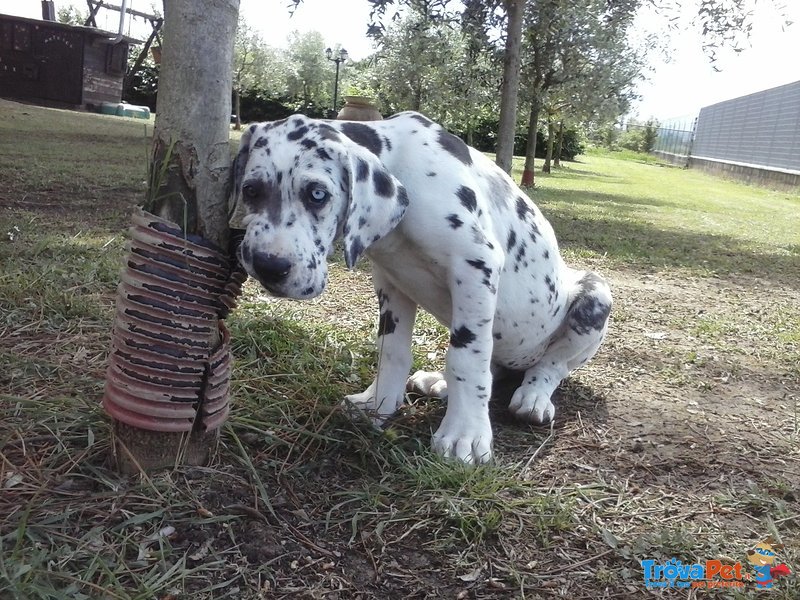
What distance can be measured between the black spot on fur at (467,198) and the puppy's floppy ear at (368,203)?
272 millimetres

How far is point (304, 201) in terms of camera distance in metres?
2.33

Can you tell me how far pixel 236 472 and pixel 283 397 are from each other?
0.65 metres

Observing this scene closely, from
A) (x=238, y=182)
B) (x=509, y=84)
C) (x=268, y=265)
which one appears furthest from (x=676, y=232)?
(x=268, y=265)

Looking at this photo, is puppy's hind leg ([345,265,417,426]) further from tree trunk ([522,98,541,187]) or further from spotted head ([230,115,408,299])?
tree trunk ([522,98,541,187])

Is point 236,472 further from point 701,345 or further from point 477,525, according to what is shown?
point 701,345

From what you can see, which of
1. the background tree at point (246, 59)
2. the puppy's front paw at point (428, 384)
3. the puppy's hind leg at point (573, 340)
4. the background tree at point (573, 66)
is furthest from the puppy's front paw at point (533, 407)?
the background tree at point (246, 59)

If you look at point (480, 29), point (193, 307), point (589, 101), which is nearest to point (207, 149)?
point (193, 307)

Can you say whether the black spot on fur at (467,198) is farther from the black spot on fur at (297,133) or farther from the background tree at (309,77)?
the background tree at (309,77)

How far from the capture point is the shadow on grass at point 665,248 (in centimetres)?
762

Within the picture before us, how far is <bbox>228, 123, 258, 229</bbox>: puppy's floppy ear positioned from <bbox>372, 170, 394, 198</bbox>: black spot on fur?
0.45 metres

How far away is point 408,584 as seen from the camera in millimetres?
2006

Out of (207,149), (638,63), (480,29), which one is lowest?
(207,149)

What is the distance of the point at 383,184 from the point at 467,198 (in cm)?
41

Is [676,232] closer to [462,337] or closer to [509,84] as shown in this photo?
[509,84]
